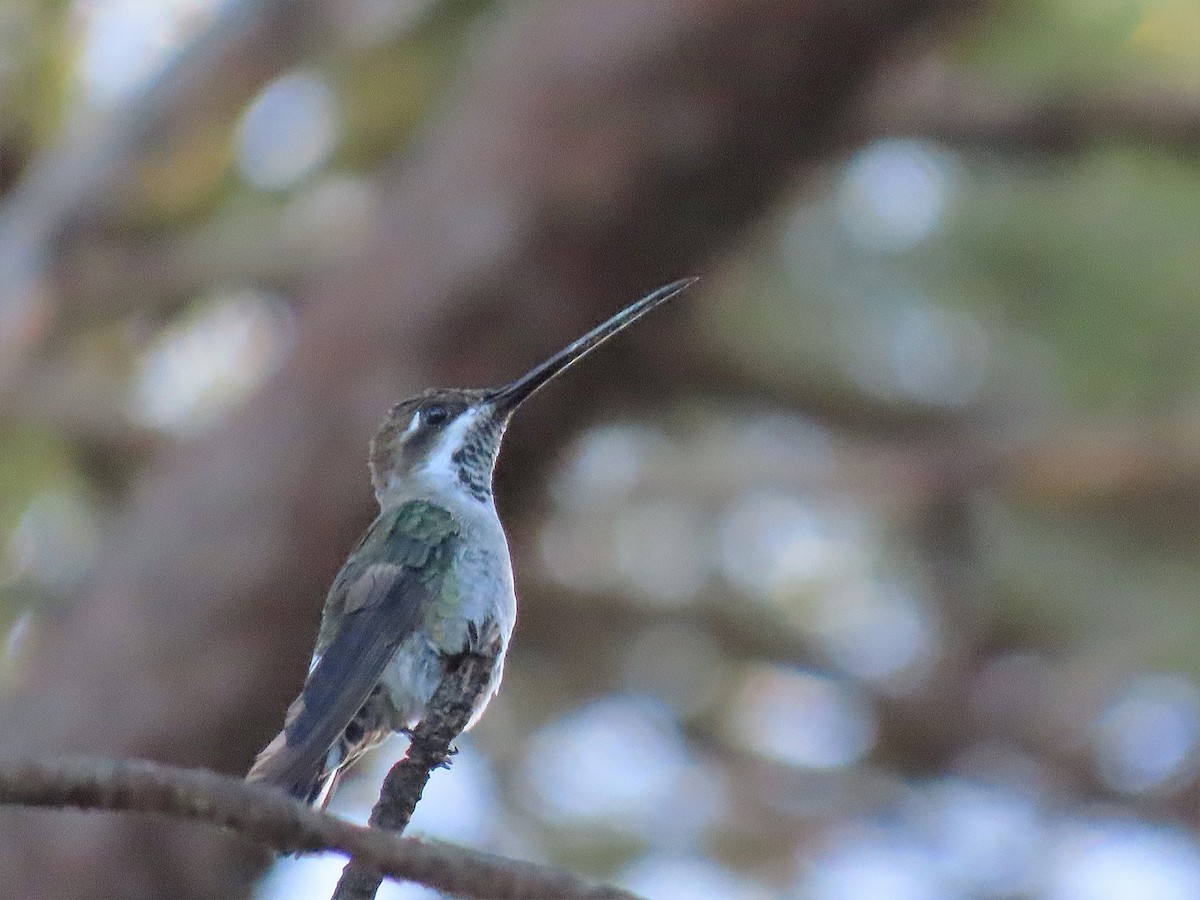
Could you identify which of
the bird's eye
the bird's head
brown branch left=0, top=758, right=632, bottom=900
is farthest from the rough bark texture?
brown branch left=0, top=758, right=632, bottom=900

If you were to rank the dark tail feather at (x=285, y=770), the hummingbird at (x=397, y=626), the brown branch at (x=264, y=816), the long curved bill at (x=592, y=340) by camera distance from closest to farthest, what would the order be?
1. the brown branch at (x=264, y=816)
2. the dark tail feather at (x=285, y=770)
3. the hummingbird at (x=397, y=626)
4. the long curved bill at (x=592, y=340)

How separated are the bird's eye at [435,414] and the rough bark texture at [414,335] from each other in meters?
2.03

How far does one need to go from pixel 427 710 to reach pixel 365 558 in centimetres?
40

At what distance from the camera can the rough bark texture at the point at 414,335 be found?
4.90 meters

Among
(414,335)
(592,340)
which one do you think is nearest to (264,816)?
(592,340)

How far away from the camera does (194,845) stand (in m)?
4.90

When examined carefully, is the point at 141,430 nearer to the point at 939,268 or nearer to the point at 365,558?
the point at 939,268

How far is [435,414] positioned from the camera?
2.98 metres

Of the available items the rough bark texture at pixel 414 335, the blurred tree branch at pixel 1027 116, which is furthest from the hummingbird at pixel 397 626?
the blurred tree branch at pixel 1027 116

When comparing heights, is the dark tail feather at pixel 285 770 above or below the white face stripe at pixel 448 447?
below

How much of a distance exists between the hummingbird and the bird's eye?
1.17ft

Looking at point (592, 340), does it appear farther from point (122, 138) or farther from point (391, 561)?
point (122, 138)

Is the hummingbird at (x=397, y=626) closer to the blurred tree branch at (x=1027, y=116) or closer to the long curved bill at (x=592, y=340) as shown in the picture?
the long curved bill at (x=592, y=340)

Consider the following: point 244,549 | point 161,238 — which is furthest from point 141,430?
point 244,549
